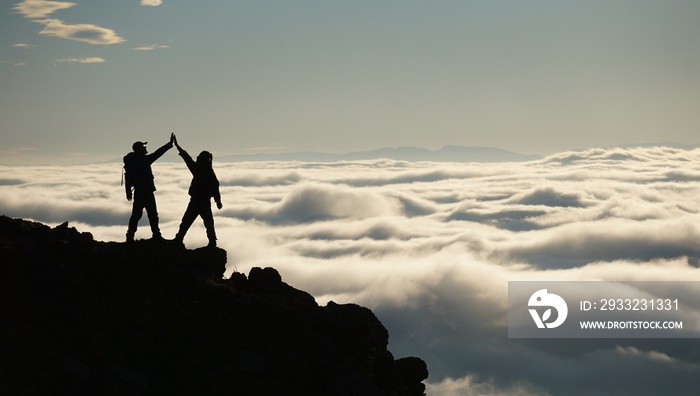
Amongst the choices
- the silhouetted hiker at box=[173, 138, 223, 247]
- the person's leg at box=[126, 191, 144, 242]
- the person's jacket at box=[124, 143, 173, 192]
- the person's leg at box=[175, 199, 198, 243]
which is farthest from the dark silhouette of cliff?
the person's jacket at box=[124, 143, 173, 192]

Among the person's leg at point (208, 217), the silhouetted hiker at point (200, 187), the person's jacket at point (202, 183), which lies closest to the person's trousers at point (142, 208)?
the silhouetted hiker at point (200, 187)

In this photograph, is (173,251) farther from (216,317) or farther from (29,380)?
(29,380)

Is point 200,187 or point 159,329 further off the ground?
point 200,187

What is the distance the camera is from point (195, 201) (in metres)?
20.3

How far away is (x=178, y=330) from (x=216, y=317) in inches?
55.0

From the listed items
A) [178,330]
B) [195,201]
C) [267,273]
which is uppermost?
[195,201]

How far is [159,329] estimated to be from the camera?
1588 cm

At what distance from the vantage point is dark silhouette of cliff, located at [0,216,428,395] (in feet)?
45.5

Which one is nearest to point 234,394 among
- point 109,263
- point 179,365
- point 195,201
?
point 179,365

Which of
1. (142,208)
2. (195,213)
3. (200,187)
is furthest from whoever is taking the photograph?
(195,213)

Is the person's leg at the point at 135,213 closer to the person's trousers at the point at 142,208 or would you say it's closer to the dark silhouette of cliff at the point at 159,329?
the person's trousers at the point at 142,208

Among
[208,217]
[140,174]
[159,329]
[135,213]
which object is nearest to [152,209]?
[135,213]

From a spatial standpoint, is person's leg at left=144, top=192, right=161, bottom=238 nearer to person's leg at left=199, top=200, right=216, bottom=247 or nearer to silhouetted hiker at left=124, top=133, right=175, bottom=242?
silhouetted hiker at left=124, top=133, right=175, bottom=242

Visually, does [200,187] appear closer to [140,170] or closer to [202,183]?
[202,183]
